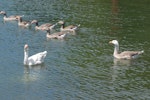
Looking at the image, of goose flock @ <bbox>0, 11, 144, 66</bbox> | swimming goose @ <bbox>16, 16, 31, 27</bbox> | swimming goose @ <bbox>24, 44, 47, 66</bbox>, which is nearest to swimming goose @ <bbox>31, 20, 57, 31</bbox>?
goose flock @ <bbox>0, 11, 144, 66</bbox>

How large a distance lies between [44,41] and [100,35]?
21.0 ft

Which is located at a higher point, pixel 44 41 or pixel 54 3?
pixel 54 3

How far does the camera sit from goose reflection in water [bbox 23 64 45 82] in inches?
1406

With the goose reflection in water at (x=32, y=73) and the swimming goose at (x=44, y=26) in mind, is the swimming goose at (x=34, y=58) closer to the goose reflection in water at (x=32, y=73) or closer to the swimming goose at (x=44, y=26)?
the goose reflection in water at (x=32, y=73)

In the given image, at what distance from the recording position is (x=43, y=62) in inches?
1575

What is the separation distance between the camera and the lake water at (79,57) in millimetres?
33169

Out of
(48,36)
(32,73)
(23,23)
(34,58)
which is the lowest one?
(32,73)

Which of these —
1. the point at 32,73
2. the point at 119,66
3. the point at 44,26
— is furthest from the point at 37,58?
the point at 44,26

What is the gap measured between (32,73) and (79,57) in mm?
5980

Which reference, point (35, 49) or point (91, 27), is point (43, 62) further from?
point (91, 27)

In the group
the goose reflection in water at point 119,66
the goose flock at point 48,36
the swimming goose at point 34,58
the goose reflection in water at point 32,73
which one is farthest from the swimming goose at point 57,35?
the goose reflection in water at point 32,73

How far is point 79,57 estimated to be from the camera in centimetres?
4162

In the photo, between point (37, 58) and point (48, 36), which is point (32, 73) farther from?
point (48, 36)

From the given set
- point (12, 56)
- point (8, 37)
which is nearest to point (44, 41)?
point (8, 37)
